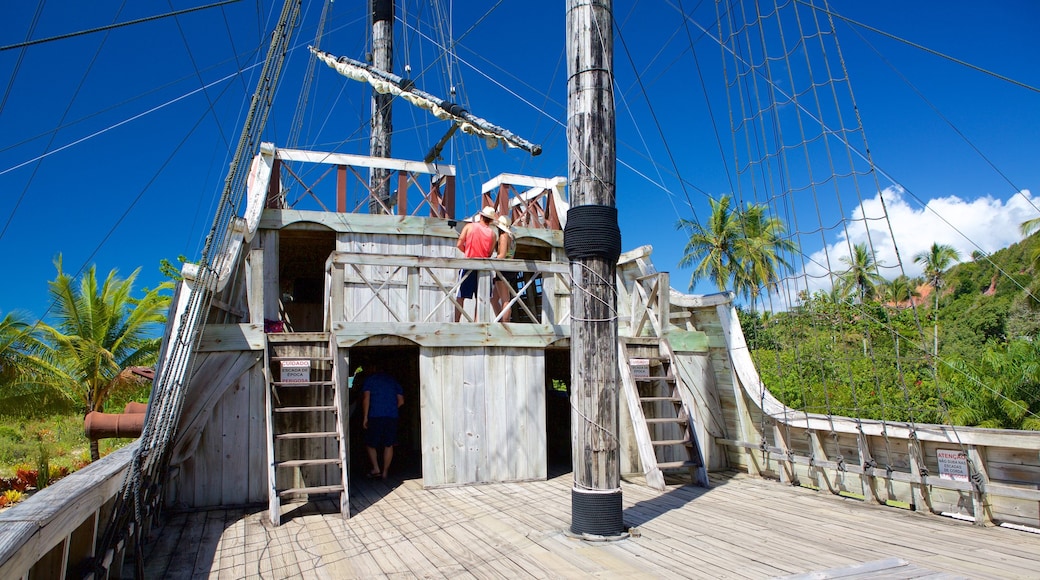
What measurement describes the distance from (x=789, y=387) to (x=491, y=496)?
21052 mm

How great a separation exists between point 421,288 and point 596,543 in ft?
19.0

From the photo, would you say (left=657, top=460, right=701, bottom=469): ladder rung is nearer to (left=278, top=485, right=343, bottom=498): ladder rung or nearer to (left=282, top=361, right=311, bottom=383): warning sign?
(left=278, top=485, right=343, bottom=498): ladder rung

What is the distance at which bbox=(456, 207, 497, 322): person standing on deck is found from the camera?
8.87m

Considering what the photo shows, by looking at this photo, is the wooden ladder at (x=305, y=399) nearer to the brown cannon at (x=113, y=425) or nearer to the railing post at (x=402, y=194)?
the brown cannon at (x=113, y=425)

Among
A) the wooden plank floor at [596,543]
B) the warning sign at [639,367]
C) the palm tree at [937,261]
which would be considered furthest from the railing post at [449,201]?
the palm tree at [937,261]

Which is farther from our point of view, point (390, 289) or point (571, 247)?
point (390, 289)

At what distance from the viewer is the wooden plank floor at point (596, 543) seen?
171 inches

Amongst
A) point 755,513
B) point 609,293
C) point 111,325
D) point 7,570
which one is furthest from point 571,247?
point 111,325

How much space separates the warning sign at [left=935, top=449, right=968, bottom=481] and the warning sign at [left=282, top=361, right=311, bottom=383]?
5930 millimetres

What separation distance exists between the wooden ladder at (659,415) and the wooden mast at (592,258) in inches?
79.3

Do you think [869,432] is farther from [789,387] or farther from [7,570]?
[789,387]

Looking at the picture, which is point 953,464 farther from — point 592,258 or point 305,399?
point 305,399

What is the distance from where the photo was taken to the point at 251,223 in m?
8.63

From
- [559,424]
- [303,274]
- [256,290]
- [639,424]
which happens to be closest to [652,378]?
[639,424]
